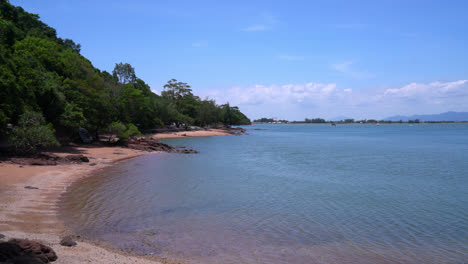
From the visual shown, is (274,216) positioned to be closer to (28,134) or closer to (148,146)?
(28,134)

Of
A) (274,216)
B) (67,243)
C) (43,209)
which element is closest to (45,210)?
(43,209)

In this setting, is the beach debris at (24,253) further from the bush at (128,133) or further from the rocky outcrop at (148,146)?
the bush at (128,133)

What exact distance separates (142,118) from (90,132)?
27.5 m

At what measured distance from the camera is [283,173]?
26.1 metres

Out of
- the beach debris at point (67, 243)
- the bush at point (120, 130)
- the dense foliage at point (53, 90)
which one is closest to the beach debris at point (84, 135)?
the dense foliage at point (53, 90)

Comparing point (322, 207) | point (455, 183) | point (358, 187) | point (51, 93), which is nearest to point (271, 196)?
point (322, 207)

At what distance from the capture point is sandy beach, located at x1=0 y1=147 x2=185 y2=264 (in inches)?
324

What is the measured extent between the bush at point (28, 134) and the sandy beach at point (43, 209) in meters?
→ 2.41

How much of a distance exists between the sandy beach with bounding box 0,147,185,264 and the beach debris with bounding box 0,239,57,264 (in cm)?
32

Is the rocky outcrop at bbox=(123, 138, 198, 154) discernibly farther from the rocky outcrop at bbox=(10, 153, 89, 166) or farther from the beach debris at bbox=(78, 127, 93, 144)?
the rocky outcrop at bbox=(10, 153, 89, 166)

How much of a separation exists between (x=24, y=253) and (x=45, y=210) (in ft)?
20.6

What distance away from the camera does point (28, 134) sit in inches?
867

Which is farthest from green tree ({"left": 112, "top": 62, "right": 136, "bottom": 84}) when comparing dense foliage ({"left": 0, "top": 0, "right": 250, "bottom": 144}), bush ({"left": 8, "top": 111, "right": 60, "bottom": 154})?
bush ({"left": 8, "top": 111, "right": 60, "bottom": 154})

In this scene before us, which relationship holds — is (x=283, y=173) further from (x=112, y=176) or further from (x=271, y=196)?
(x=112, y=176)
